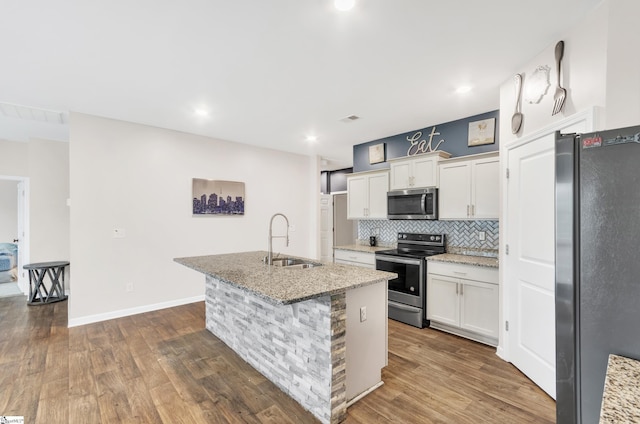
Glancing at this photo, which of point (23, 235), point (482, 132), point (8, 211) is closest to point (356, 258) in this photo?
point (482, 132)

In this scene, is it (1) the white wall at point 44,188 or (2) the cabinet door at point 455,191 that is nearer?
(2) the cabinet door at point 455,191

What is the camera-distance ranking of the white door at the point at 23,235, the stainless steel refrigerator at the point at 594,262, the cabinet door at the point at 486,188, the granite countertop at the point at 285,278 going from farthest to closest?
the white door at the point at 23,235, the cabinet door at the point at 486,188, the granite countertop at the point at 285,278, the stainless steel refrigerator at the point at 594,262

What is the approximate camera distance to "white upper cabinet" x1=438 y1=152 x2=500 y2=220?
3195mm

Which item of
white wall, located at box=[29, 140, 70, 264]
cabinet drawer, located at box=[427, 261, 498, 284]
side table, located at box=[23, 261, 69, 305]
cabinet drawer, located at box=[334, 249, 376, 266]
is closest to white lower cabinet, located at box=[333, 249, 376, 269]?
cabinet drawer, located at box=[334, 249, 376, 266]

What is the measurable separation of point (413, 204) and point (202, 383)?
9.94ft

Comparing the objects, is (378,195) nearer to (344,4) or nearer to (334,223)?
(334,223)

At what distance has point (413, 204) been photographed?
3850 millimetres

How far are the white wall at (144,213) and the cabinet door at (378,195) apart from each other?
6.37 ft

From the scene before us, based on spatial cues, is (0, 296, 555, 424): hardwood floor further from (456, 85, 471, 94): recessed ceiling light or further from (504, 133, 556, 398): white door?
(456, 85, 471, 94): recessed ceiling light

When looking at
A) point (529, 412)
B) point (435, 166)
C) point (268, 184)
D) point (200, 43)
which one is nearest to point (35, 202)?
point (268, 184)

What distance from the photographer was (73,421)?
190 cm

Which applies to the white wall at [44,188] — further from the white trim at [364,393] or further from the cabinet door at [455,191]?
the cabinet door at [455,191]

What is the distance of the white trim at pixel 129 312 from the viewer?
11.7ft

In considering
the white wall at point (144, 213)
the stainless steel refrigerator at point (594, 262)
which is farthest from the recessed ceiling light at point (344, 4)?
the white wall at point (144, 213)
